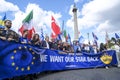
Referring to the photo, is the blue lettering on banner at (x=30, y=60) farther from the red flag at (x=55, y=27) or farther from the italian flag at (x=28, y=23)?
the red flag at (x=55, y=27)

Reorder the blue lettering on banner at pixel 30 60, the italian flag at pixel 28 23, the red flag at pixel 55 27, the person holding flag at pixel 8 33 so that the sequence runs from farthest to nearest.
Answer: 1. the red flag at pixel 55 27
2. the italian flag at pixel 28 23
3. the person holding flag at pixel 8 33
4. the blue lettering on banner at pixel 30 60

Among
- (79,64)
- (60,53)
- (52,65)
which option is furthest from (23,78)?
(79,64)

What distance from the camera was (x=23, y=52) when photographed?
9.45 m

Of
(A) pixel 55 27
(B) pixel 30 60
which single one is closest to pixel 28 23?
(B) pixel 30 60

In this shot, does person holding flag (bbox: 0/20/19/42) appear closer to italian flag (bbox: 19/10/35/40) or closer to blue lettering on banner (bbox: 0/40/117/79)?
blue lettering on banner (bbox: 0/40/117/79)

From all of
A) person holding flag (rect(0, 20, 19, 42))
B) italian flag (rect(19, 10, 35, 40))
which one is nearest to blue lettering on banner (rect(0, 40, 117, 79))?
person holding flag (rect(0, 20, 19, 42))

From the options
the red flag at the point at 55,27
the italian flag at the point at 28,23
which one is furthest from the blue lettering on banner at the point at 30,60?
the red flag at the point at 55,27

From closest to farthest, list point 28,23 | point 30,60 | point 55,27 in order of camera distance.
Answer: point 30,60, point 28,23, point 55,27

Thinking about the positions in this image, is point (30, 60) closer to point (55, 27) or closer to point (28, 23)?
point (28, 23)

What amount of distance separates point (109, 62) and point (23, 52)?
966 centimetres

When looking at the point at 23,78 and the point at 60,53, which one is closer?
the point at 23,78

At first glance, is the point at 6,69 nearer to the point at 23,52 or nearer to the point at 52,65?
the point at 23,52

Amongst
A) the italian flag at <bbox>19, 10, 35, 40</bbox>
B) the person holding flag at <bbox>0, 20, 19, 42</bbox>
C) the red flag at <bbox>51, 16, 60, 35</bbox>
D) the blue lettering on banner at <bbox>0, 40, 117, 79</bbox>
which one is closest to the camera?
the blue lettering on banner at <bbox>0, 40, 117, 79</bbox>

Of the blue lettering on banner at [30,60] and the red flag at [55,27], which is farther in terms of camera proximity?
the red flag at [55,27]
